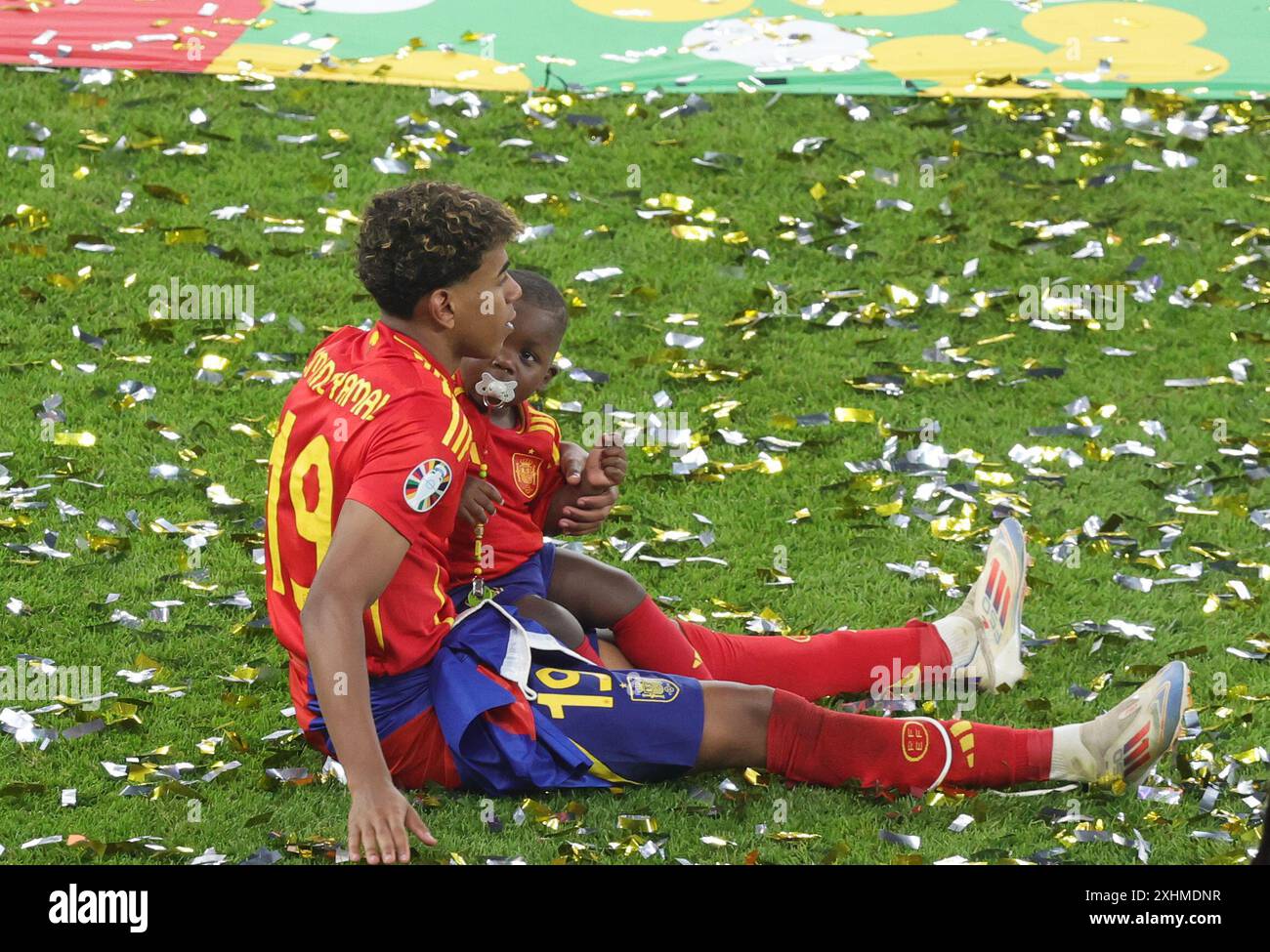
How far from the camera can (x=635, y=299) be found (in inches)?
334

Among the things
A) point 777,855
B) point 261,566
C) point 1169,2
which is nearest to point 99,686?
point 261,566

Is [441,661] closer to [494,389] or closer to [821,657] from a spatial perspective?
[494,389]

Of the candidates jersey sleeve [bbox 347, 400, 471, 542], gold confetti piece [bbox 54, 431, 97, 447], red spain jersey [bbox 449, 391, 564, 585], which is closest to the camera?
jersey sleeve [bbox 347, 400, 471, 542]

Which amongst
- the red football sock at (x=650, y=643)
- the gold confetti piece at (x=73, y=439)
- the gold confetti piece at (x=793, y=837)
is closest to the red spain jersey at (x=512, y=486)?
the red football sock at (x=650, y=643)

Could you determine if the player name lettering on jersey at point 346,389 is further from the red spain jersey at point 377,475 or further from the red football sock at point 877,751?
the red football sock at point 877,751

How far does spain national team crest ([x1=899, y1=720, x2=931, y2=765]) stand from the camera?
468cm

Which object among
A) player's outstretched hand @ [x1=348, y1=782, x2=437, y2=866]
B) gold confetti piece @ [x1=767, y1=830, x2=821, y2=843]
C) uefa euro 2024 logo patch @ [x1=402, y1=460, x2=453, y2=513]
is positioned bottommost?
gold confetti piece @ [x1=767, y1=830, x2=821, y2=843]

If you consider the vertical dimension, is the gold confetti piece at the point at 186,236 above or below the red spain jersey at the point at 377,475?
below

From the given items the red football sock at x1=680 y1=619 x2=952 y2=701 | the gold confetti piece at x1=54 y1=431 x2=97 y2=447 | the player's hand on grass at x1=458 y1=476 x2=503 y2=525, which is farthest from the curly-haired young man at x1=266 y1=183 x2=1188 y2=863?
the gold confetti piece at x1=54 y1=431 x2=97 y2=447

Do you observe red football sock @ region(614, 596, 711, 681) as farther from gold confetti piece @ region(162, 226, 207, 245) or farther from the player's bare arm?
gold confetti piece @ region(162, 226, 207, 245)

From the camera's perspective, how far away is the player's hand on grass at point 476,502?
14.8 ft

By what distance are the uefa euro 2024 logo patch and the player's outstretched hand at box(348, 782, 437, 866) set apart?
25.4 inches

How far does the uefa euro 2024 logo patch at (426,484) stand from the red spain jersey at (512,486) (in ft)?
1.86

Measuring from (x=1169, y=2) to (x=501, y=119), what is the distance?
4.35m
